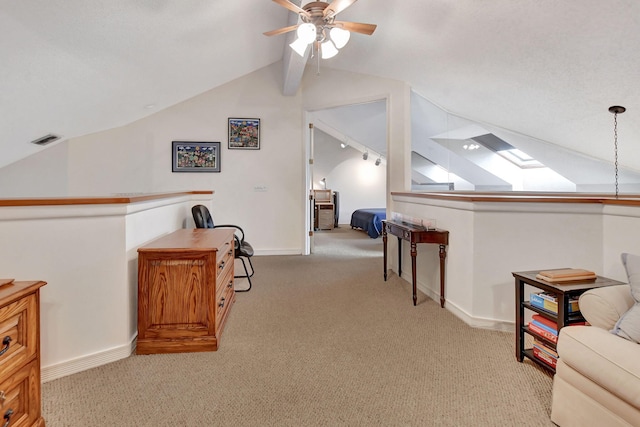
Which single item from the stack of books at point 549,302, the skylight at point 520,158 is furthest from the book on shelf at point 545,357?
the skylight at point 520,158

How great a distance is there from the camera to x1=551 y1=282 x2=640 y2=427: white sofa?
4.24ft

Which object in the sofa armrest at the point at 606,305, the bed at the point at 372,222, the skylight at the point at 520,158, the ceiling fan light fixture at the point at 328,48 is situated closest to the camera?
the sofa armrest at the point at 606,305

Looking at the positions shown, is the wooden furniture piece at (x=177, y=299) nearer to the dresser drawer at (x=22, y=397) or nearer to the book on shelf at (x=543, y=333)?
the dresser drawer at (x=22, y=397)

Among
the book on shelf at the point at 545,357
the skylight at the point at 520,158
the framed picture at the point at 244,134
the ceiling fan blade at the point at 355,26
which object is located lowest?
the book on shelf at the point at 545,357

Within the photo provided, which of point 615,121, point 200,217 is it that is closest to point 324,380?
point 200,217

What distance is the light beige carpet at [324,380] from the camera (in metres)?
1.69

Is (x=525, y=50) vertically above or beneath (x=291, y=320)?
above

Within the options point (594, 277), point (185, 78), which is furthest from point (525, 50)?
point (185, 78)

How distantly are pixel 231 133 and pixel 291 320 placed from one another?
3693 millimetres

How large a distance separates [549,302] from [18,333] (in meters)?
2.50

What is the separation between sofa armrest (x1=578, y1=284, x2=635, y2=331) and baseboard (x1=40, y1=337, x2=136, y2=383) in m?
2.54

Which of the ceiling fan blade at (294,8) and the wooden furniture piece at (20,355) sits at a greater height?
the ceiling fan blade at (294,8)

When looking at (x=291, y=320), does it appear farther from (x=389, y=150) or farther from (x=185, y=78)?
(x=185, y=78)

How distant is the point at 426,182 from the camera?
6602 millimetres
